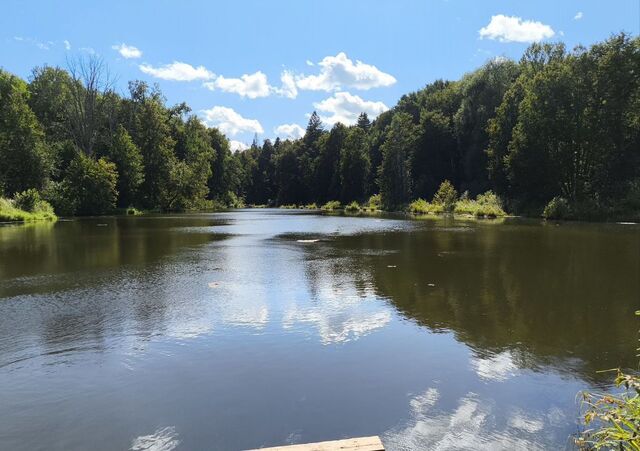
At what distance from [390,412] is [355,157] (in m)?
97.4

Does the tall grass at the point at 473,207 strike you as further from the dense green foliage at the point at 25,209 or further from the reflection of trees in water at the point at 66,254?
the dense green foliage at the point at 25,209

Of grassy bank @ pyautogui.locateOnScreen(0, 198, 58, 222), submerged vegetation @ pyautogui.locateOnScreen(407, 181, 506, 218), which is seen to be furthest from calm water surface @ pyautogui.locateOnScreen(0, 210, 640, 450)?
submerged vegetation @ pyautogui.locateOnScreen(407, 181, 506, 218)

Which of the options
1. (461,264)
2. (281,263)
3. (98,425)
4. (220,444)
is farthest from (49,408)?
(461,264)

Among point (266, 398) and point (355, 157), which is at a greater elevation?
point (355, 157)

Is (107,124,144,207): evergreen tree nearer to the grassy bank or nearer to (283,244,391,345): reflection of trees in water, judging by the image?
the grassy bank

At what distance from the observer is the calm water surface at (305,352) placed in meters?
5.44

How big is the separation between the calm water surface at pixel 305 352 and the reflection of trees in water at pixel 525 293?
0.06 m

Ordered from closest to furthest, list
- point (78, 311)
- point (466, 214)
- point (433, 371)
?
1. point (433, 371)
2. point (78, 311)
3. point (466, 214)

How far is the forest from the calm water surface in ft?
117

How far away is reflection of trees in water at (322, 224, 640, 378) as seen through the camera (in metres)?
8.37

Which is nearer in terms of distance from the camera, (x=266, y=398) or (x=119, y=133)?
(x=266, y=398)

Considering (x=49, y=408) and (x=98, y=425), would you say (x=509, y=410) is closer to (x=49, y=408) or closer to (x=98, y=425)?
(x=98, y=425)

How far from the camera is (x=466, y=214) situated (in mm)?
57938

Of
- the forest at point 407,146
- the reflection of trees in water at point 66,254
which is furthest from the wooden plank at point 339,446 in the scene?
the forest at point 407,146
